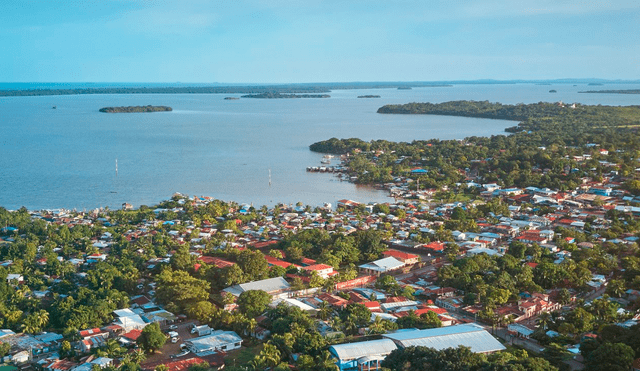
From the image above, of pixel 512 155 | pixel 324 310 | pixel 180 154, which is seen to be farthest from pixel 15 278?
pixel 512 155

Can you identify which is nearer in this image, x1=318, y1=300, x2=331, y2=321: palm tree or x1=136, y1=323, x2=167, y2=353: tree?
x1=136, y1=323, x2=167, y2=353: tree

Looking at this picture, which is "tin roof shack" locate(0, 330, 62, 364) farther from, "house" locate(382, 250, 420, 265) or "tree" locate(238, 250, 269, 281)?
"house" locate(382, 250, 420, 265)

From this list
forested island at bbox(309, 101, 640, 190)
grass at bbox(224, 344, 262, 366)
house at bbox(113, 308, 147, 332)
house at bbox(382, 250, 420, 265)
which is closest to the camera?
grass at bbox(224, 344, 262, 366)

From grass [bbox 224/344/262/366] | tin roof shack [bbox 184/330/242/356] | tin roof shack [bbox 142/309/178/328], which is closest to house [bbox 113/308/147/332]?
tin roof shack [bbox 142/309/178/328]

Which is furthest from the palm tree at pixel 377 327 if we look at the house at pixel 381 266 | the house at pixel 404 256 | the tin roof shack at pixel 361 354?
the house at pixel 404 256

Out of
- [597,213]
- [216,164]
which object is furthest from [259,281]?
[216,164]

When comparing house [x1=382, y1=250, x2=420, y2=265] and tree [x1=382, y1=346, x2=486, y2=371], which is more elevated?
tree [x1=382, y1=346, x2=486, y2=371]

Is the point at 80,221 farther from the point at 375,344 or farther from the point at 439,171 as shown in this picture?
the point at 439,171
